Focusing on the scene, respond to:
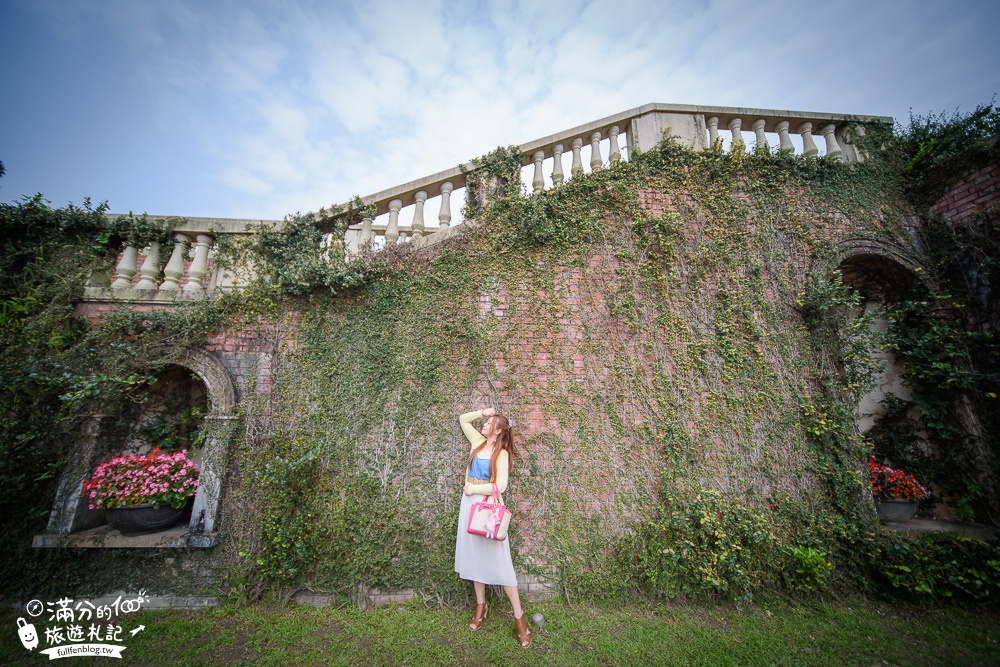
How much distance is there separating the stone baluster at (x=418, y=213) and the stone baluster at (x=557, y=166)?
6.12ft

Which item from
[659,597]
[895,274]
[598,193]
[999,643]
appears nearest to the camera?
[999,643]

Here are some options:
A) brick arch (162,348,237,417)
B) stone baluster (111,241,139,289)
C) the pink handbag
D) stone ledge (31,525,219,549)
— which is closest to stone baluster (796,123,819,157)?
the pink handbag

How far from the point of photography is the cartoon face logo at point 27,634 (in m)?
3.42

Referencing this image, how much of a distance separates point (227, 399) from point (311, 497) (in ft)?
5.23

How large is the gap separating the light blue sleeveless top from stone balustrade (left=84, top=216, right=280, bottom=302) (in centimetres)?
383

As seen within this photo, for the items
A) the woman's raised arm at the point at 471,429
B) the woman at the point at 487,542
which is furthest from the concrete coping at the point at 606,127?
the woman at the point at 487,542

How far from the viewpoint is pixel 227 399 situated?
14.5 ft

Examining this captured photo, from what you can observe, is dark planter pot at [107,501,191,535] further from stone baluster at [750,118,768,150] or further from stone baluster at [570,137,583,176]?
stone baluster at [750,118,768,150]

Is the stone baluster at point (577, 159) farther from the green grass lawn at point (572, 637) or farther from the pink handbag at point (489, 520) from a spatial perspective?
the green grass lawn at point (572, 637)

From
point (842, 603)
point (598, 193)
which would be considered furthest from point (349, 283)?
point (842, 603)

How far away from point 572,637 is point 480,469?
182 cm

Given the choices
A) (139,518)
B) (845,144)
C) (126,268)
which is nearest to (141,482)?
(139,518)

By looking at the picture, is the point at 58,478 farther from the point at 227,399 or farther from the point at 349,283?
the point at 349,283

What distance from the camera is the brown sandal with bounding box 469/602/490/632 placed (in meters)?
3.65
